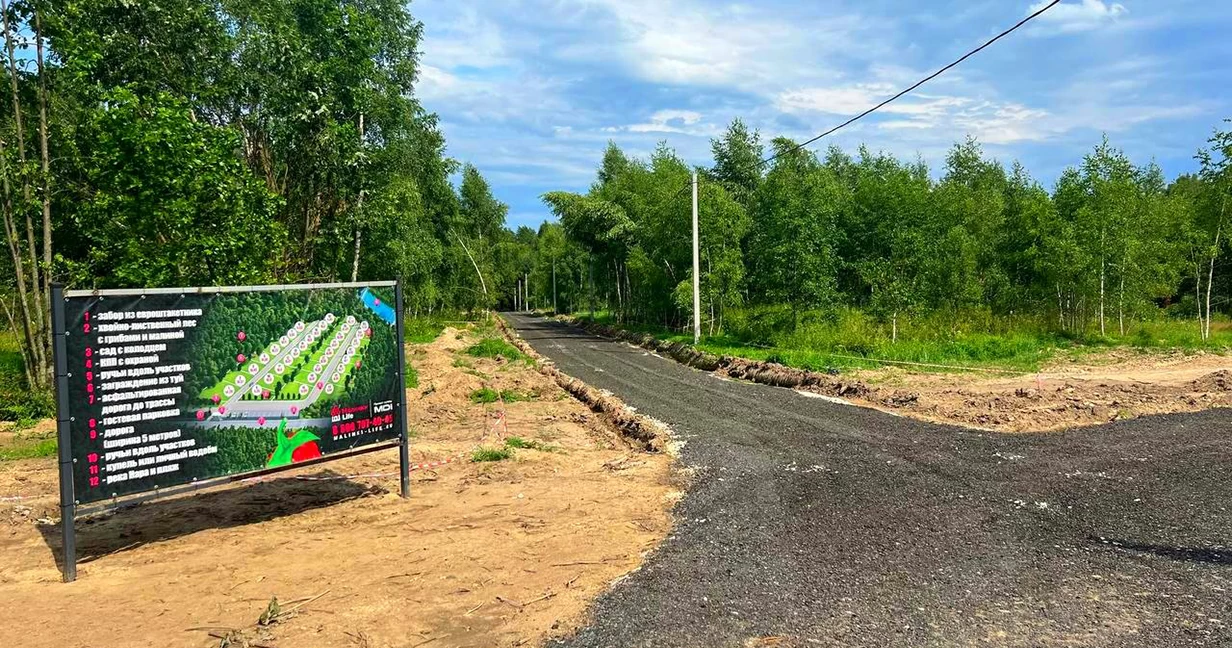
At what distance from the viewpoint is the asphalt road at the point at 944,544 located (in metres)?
4.06

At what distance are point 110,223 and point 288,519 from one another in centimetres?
737

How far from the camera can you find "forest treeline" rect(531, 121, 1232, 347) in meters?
23.7

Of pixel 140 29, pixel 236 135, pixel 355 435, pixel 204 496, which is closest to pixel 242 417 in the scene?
pixel 355 435

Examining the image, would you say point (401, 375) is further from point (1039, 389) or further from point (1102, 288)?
point (1102, 288)

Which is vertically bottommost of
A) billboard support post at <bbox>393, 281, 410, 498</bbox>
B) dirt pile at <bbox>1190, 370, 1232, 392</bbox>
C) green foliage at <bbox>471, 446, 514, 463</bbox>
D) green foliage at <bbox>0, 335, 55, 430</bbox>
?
green foliage at <bbox>471, 446, 514, 463</bbox>

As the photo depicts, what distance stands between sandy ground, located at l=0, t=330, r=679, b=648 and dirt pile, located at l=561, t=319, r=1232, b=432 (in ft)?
19.3

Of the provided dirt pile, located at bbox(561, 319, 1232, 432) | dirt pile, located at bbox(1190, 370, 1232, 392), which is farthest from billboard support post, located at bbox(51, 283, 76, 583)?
dirt pile, located at bbox(1190, 370, 1232, 392)

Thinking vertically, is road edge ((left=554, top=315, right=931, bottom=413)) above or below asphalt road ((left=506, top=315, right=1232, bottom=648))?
above

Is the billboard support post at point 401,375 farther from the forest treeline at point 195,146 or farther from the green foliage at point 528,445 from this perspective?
the forest treeline at point 195,146

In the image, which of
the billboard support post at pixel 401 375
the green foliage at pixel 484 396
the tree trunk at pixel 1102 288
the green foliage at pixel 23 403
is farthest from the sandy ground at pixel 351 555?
the tree trunk at pixel 1102 288

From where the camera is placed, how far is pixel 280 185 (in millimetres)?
19062

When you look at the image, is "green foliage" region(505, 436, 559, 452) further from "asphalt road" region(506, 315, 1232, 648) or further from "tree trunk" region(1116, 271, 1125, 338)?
"tree trunk" region(1116, 271, 1125, 338)

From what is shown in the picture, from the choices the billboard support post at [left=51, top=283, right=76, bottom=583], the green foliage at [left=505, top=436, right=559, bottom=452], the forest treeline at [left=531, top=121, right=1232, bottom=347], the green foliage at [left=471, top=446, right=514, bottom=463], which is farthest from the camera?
the forest treeline at [left=531, top=121, right=1232, bottom=347]

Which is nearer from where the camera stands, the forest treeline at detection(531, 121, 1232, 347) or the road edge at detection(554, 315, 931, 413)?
the road edge at detection(554, 315, 931, 413)
